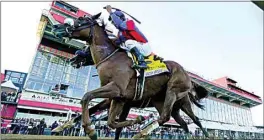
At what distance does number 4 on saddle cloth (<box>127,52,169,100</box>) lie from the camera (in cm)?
385

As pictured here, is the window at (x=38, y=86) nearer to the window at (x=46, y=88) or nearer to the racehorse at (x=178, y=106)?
the window at (x=46, y=88)

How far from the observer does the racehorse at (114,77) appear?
11.1 feet

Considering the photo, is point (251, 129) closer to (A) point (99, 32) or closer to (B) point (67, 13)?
(B) point (67, 13)

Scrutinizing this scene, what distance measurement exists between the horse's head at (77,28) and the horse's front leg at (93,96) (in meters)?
1.23

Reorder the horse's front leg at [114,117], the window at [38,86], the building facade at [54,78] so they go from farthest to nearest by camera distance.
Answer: the window at [38,86] < the building facade at [54,78] < the horse's front leg at [114,117]

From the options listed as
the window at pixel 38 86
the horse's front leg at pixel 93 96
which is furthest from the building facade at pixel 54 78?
the horse's front leg at pixel 93 96

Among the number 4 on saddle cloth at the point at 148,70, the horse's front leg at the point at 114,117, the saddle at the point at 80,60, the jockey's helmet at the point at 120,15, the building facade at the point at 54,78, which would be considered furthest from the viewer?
the building facade at the point at 54,78

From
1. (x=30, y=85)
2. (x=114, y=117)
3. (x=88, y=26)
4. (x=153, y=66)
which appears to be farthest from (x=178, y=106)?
(x=30, y=85)

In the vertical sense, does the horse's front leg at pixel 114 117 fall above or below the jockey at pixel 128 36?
below

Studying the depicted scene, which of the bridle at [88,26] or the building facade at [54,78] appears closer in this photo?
the bridle at [88,26]

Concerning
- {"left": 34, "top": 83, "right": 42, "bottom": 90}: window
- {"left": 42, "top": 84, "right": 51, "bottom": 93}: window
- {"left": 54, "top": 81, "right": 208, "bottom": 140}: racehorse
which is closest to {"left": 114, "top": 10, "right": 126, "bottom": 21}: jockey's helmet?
{"left": 54, "top": 81, "right": 208, "bottom": 140}: racehorse

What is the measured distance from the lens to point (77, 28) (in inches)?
159

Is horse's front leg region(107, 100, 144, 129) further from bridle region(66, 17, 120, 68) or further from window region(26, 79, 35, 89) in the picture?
window region(26, 79, 35, 89)

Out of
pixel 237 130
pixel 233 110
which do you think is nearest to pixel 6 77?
pixel 237 130
